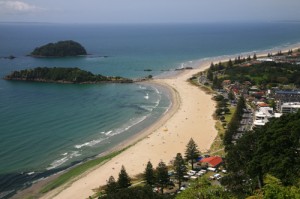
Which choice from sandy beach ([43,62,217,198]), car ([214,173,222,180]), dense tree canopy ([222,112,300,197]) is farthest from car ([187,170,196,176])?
dense tree canopy ([222,112,300,197])

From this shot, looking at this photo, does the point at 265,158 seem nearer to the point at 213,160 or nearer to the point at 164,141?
the point at 213,160

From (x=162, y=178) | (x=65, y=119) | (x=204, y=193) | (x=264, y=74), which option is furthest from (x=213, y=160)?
(x=264, y=74)

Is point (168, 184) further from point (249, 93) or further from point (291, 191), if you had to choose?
point (249, 93)

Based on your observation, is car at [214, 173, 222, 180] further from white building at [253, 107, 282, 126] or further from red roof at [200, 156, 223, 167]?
white building at [253, 107, 282, 126]

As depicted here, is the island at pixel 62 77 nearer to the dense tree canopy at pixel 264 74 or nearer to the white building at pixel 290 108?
the dense tree canopy at pixel 264 74

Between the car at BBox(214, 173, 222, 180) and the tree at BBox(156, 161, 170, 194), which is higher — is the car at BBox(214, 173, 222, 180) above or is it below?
below

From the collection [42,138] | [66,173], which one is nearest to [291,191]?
[66,173]
